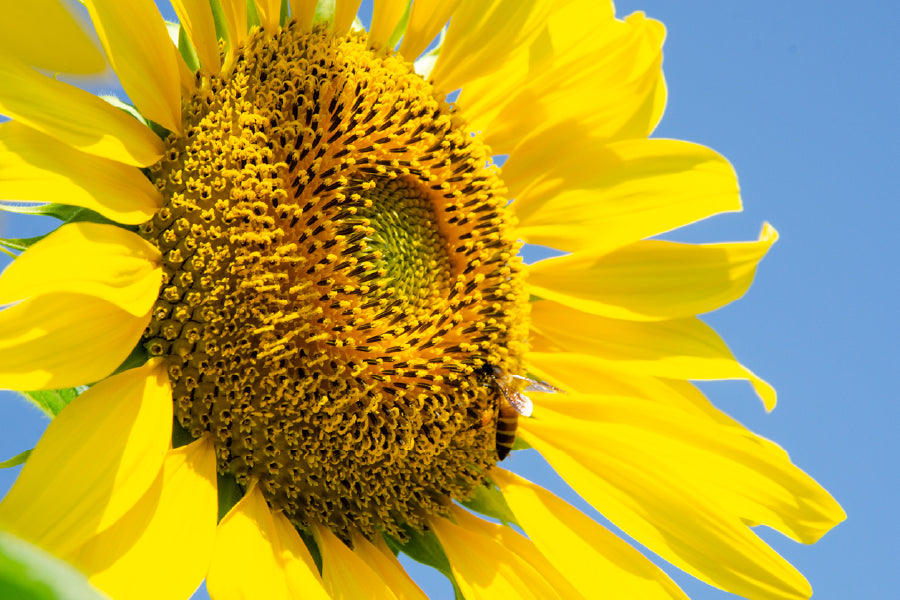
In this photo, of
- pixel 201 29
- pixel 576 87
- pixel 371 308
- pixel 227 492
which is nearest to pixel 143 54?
pixel 201 29

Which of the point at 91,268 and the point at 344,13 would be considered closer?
the point at 91,268

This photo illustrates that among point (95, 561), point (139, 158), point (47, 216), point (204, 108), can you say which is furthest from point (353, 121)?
point (95, 561)

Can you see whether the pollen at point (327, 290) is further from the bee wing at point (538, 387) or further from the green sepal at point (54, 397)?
the green sepal at point (54, 397)

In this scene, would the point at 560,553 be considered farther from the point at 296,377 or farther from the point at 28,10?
the point at 28,10

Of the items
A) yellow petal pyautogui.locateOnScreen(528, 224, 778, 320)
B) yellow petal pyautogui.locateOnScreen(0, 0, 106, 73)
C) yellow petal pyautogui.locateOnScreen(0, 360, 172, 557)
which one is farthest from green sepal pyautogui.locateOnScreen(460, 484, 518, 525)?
yellow petal pyautogui.locateOnScreen(0, 0, 106, 73)

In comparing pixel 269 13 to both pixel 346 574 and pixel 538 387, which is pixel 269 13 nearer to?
pixel 538 387

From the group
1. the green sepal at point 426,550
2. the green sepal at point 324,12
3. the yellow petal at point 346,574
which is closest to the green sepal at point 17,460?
the yellow petal at point 346,574

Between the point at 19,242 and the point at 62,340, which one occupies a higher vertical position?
the point at 19,242
